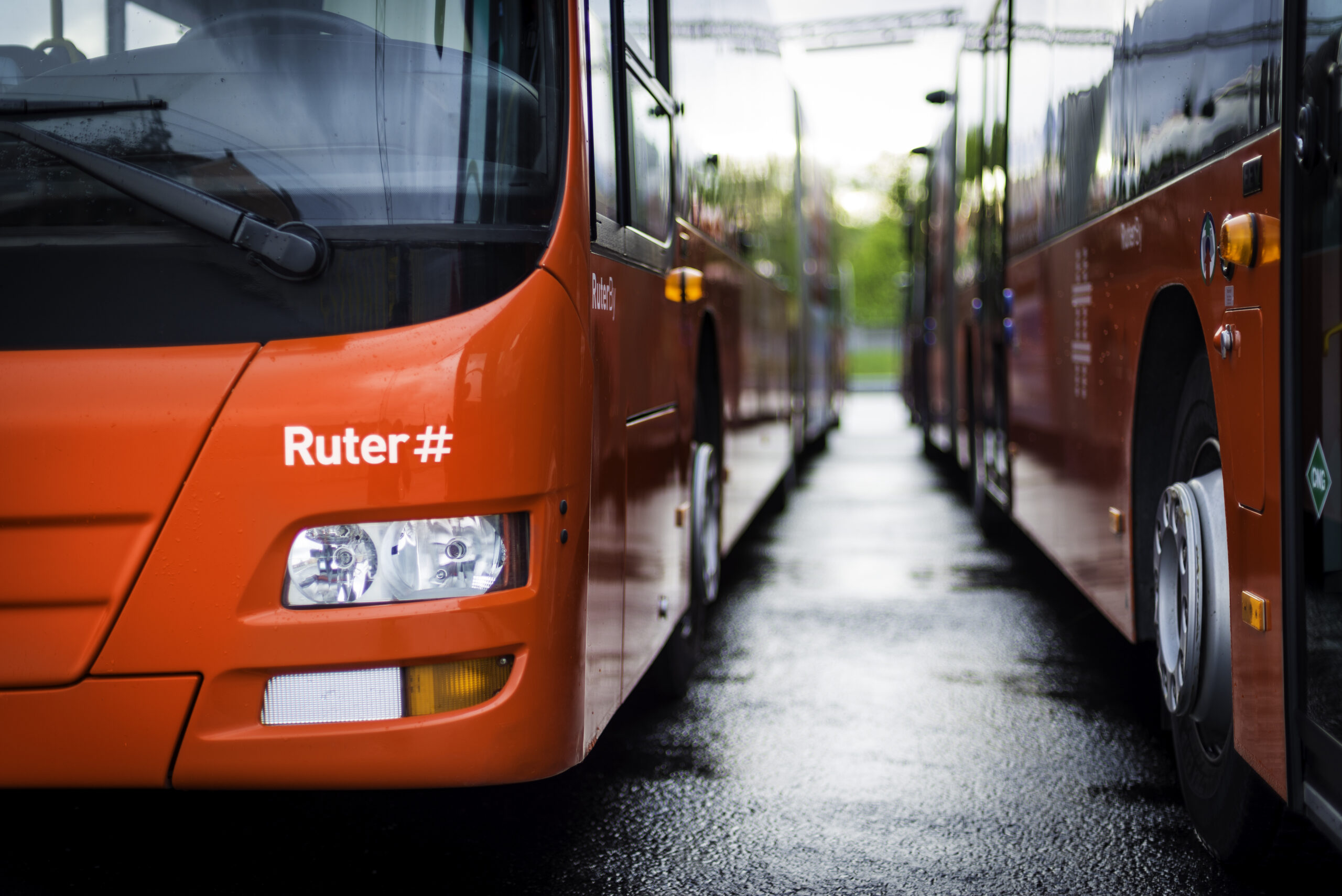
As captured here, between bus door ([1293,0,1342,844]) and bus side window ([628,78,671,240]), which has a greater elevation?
bus side window ([628,78,671,240])

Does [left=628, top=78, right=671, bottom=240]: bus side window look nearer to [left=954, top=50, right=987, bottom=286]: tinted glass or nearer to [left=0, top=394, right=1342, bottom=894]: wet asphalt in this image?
[left=0, top=394, right=1342, bottom=894]: wet asphalt

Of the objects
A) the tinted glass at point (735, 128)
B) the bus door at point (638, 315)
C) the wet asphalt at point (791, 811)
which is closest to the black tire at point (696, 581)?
the wet asphalt at point (791, 811)

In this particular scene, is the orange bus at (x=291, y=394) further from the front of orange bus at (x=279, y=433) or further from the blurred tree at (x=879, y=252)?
the blurred tree at (x=879, y=252)

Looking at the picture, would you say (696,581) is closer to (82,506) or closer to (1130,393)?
(1130,393)

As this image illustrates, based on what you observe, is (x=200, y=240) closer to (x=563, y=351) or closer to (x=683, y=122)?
(x=563, y=351)

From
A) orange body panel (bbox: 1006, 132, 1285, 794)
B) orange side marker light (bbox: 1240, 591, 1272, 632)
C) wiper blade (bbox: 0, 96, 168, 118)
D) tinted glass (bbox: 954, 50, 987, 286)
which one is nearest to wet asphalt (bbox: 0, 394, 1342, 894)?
orange body panel (bbox: 1006, 132, 1285, 794)

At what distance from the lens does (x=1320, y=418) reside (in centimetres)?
261

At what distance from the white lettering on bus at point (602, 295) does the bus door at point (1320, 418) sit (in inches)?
58.4

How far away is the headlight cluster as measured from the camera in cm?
279

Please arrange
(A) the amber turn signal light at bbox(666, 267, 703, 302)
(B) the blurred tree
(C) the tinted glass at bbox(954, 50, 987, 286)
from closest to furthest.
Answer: (A) the amber turn signal light at bbox(666, 267, 703, 302) < (C) the tinted glass at bbox(954, 50, 987, 286) < (B) the blurred tree

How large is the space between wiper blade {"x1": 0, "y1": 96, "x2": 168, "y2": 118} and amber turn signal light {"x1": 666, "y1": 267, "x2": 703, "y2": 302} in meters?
1.87

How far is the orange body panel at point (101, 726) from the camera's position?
2.79 m

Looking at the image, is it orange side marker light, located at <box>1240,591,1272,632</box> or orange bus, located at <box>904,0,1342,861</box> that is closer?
orange bus, located at <box>904,0,1342,861</box>

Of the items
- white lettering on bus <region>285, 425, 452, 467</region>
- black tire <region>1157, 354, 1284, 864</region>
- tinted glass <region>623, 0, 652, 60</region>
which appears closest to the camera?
white lettering on bus <region>285, 425, 452, 467</region>
